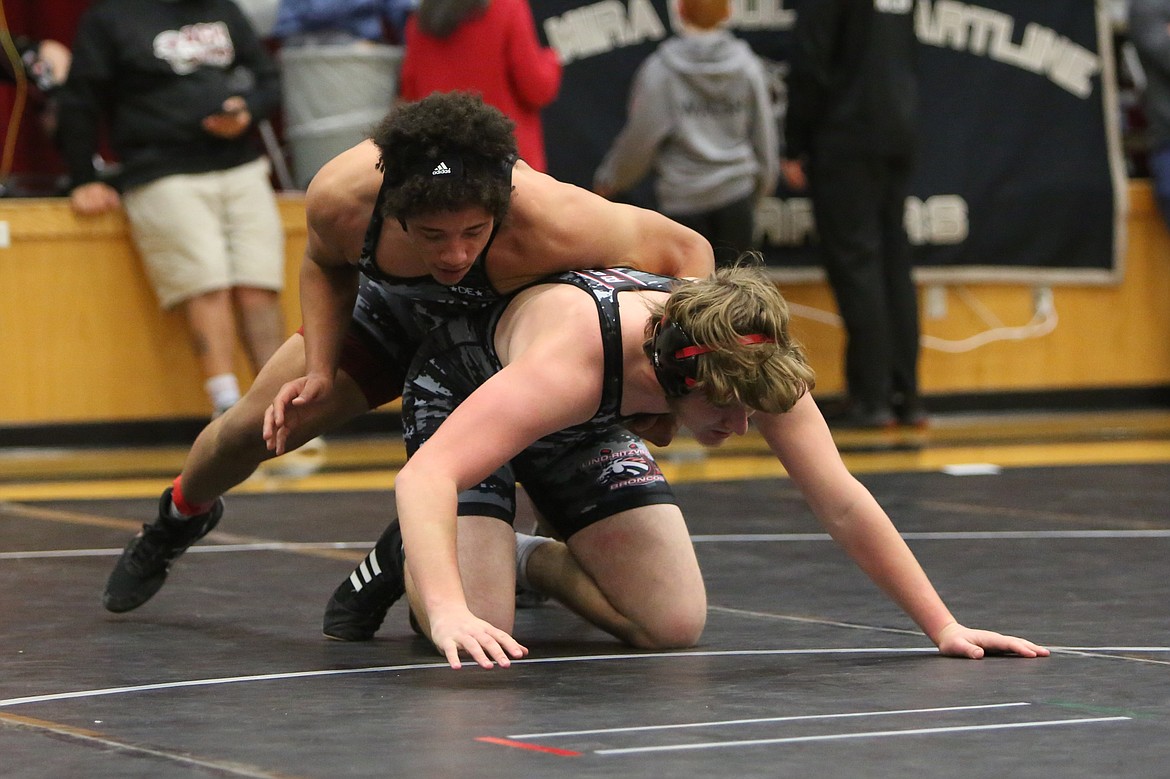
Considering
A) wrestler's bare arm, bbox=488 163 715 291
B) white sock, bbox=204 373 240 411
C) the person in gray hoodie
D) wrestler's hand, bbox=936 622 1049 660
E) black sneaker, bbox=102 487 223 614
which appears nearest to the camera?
wrestler's hand, bbox=936 622 1049 660

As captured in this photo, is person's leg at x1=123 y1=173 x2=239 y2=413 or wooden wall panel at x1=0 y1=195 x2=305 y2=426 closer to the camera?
person's leg at x1=123 y1=173 x2=239 y2=413

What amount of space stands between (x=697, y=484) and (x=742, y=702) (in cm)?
298

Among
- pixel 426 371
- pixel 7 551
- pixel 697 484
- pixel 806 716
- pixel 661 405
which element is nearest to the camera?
pixel 806 716

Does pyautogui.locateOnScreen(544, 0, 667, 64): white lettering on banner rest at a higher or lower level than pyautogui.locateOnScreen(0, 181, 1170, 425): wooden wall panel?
higher

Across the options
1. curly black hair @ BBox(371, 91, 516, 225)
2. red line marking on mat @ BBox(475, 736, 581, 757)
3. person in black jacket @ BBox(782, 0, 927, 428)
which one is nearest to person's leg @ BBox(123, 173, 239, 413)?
person in black jacket @ BBox(782, 0, 927, 428)

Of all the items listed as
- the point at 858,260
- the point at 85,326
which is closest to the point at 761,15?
the point at 858,260

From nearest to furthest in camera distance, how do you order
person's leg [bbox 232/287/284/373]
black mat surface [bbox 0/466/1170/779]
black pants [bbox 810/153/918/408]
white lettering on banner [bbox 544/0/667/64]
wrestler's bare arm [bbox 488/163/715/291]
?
black mat surface [bbox 0/466/1170/779] < wrestler's bare arm [bbox 488/163/715/291] < person's leg [bbox 232/287/284/373] < black pants [bbox 810/153/918/408] < white lettering on banner [bbox 544/0/667/64]

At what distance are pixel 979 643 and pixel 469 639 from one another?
0.91 metres

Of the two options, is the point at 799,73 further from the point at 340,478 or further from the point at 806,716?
the point at 806,716

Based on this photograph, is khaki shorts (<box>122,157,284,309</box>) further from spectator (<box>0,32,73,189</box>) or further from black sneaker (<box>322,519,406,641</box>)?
black sneaker (<box>322,519,406,641</box>)

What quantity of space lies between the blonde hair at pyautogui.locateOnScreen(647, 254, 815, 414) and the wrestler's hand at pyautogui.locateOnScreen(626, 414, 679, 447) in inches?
12.4

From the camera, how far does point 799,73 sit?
7.05 metres

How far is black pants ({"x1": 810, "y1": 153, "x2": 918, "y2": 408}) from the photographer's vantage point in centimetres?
705

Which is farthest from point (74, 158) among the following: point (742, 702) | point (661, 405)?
point (742, 702)
